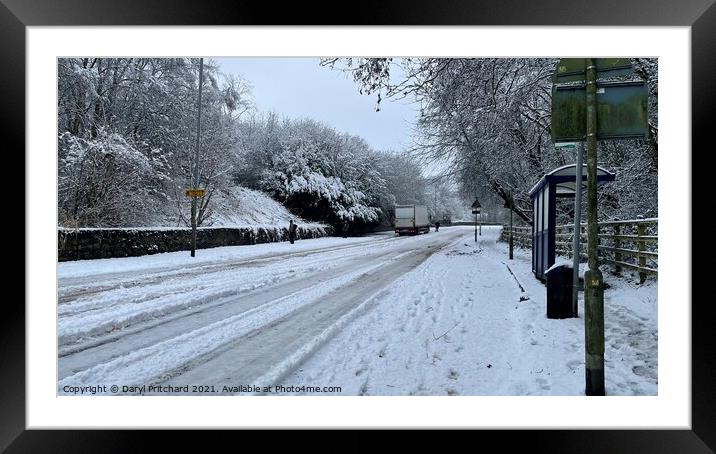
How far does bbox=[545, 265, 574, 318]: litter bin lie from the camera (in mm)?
4535

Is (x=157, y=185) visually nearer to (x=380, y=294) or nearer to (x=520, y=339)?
(x=380, y=294)

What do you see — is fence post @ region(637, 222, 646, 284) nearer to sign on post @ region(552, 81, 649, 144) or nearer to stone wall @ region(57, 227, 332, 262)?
sign on post @ region(552, 81, 649, 144)

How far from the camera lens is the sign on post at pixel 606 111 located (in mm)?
2744

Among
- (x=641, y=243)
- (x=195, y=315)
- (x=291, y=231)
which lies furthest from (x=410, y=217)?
(x=195, y=315)

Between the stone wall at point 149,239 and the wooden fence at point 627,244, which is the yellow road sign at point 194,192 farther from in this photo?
the wooden fence at point 627,244

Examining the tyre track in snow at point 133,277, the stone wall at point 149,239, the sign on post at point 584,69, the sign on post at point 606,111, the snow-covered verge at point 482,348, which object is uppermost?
the sign on post at point 584,69

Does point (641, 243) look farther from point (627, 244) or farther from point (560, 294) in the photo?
point (560, 294)

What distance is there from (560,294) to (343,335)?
255 centimetres

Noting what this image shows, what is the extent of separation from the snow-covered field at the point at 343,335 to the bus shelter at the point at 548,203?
0.50 meters

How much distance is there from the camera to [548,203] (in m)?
5.91
